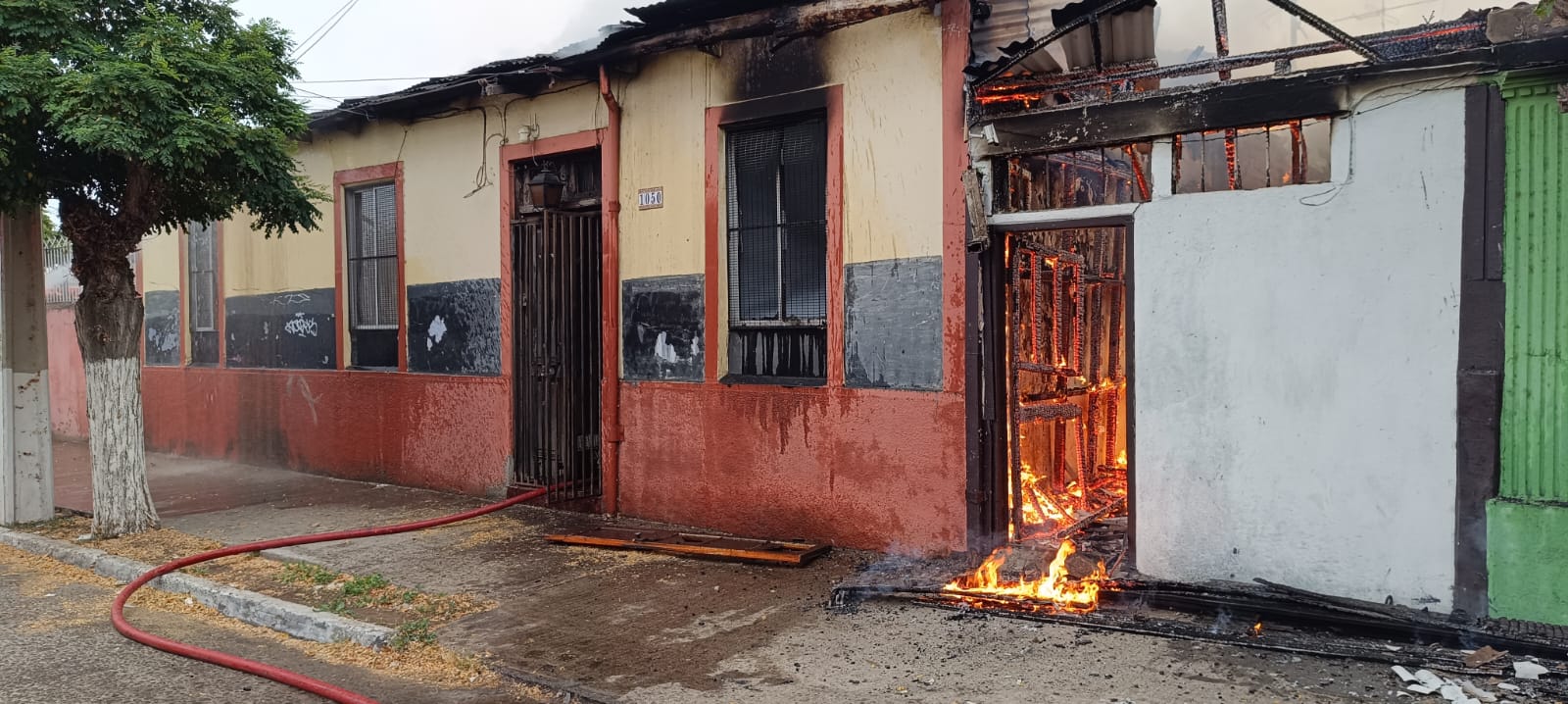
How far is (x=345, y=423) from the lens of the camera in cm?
1158

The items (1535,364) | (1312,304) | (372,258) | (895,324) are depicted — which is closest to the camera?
(1535,364)

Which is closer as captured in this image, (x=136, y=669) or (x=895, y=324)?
(x=136, y=669)

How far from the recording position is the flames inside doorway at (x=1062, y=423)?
6.41 meters

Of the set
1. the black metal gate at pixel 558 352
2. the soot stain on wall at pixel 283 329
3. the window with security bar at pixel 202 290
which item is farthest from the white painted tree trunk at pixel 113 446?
the window with security bar at pixel 202 290

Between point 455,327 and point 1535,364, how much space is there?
9134 millimetres

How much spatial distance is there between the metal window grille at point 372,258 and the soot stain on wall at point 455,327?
0.61m

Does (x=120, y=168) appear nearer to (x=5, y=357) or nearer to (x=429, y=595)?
(x=5, y=357)

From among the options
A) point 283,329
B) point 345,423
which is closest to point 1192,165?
point 345,423

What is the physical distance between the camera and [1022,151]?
6.58 meters

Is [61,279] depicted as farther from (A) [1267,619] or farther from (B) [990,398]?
(A) [1267,619]

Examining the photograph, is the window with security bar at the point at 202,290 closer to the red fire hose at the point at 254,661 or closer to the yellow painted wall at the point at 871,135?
the red fire hose at the point at 254,661

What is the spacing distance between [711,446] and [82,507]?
6.81 meters

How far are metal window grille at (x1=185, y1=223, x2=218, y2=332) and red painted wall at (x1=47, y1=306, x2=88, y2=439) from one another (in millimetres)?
3758

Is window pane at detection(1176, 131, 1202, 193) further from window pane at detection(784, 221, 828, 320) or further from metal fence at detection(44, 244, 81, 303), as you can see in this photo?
metal fence at detection(44, 244, 81, 303)
